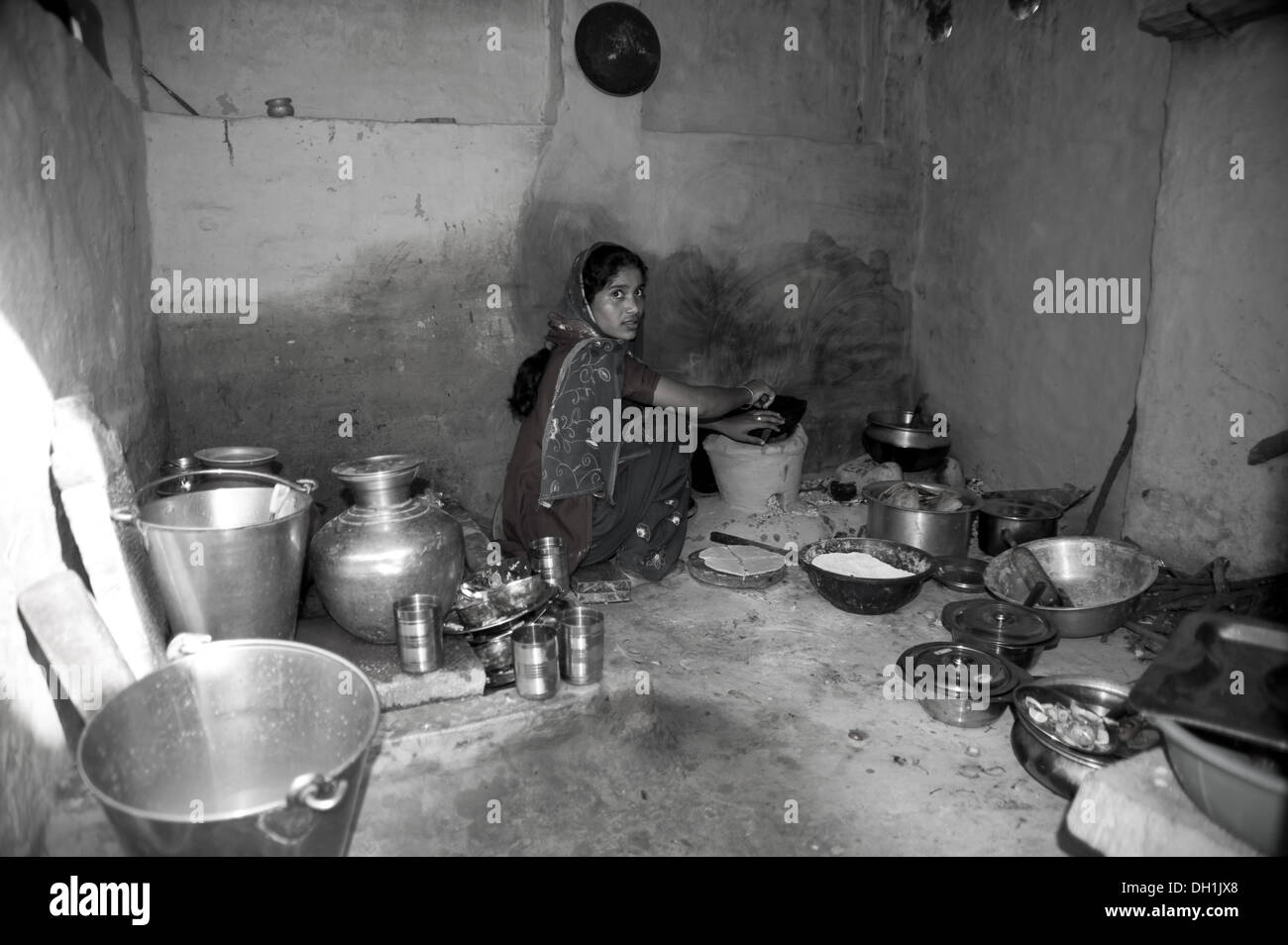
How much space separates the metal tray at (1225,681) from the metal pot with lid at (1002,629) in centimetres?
121

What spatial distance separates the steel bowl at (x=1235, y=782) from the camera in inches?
55.7

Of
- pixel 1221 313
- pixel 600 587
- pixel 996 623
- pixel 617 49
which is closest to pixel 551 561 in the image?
pixel 600 587

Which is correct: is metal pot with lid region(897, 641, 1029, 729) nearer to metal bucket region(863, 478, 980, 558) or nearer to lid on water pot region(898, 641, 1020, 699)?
lid on water pot region(898, 641, 1020, 699)

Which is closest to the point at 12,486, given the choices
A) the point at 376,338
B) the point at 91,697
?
the point at 91,697

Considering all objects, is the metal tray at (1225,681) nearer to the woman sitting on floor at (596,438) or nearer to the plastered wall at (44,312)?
the plastered wall at (44,312)

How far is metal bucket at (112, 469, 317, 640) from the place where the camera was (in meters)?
2.42

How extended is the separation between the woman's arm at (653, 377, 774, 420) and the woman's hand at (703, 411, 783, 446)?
0.05 meters

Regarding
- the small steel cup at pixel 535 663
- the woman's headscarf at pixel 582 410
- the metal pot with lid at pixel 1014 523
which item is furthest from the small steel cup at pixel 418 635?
the metal pot with lid at pixel 1014 523

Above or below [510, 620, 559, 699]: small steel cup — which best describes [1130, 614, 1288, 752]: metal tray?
above

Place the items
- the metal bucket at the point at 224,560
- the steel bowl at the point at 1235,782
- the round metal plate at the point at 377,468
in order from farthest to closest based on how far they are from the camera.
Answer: the round metal plate at the point at 377,468, the metal bucket at the point at 224,560, the steel bowl at the point at 1235,782

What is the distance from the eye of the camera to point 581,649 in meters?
2.77

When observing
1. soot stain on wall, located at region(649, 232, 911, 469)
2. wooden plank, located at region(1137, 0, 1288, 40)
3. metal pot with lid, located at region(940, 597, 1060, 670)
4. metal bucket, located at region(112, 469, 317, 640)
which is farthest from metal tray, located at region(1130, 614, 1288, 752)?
soot stain on wall, located at region(649, 232, 911, 469)

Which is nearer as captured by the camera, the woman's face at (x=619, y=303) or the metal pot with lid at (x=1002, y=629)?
the metal pot with lid at (x=1002, y=629)

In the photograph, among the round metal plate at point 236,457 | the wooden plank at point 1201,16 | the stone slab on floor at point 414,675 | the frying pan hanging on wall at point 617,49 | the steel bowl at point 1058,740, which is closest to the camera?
the steel bowl at point 1058,740
